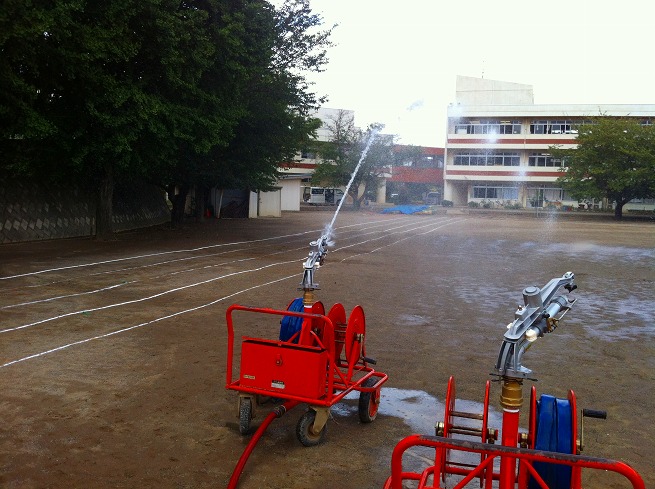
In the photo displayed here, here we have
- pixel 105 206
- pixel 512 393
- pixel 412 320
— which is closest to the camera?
pixel 512 393

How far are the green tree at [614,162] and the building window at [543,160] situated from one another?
42.4ft

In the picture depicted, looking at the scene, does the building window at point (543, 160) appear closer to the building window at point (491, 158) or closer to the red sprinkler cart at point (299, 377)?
the building window at point (491, 158)

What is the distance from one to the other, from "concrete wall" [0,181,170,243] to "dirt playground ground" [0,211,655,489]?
2.04m

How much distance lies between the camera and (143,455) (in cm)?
535

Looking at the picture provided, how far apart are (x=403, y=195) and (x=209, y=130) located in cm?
5790

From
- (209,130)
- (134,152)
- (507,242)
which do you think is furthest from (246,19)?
(507,242)

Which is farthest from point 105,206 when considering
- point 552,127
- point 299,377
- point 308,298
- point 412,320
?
point 552,127

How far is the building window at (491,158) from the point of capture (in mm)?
69875

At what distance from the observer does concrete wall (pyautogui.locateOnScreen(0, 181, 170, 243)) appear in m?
21.8

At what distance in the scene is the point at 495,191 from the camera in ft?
235

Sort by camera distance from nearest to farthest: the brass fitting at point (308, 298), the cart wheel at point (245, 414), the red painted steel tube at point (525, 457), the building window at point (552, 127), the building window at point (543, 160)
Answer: the red painted steel tube at point (525, 457) < the cart wheel at point (245, 414) < the brass fitting at point (308, 298) < the building window at point (552, 127) < the building window at point (543, 160)

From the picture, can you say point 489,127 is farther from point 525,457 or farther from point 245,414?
point 525,457

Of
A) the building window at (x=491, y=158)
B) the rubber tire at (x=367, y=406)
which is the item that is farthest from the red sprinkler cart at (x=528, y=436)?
the building window at (x=491, y=158)

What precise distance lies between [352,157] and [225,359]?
52.2 meters
